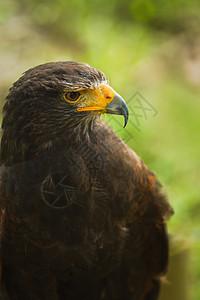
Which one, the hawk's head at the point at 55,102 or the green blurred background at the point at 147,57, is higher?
the green blurred background at the point at 147,57

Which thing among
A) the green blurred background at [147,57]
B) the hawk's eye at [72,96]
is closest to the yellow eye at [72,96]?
the hawk's eye at [72,96]

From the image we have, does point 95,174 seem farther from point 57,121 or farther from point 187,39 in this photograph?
point 187,39

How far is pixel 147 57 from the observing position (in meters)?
7.36

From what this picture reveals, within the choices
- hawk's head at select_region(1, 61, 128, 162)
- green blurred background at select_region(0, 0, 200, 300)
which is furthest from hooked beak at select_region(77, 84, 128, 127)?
green blurred background at select_region(0, 0, 200, 300)

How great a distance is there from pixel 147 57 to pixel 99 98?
439cm

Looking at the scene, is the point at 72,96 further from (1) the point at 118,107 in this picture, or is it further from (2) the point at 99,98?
(1) the point at 118,107

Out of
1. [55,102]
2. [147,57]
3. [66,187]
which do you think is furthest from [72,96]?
[147,57]

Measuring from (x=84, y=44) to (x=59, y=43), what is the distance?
682mm

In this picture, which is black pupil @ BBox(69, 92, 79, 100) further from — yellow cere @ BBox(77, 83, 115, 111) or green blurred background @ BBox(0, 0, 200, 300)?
green blurred background @ BBox(0, 0, 200, 300)

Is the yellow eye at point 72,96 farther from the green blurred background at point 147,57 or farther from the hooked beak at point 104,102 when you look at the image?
the green blurred background at point 147,57

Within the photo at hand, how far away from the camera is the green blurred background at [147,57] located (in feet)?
19.2

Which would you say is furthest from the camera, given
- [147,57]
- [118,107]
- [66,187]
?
[147,57]

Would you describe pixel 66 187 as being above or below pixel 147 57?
below

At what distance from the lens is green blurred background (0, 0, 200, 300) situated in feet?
19.2
